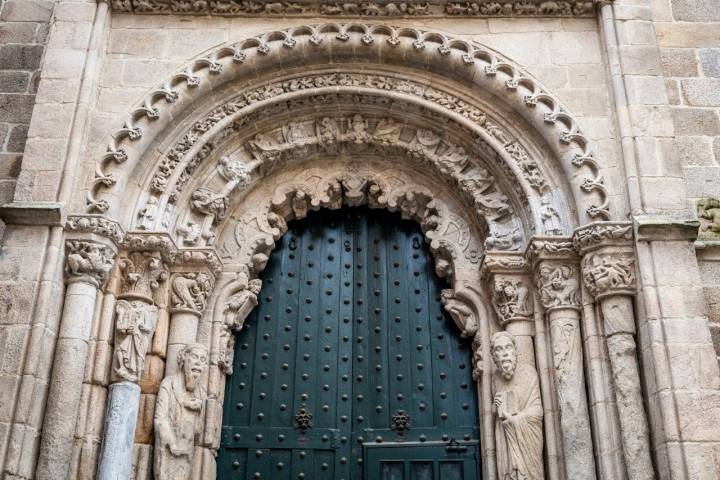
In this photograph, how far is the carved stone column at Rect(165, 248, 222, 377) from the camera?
→ 19.9ft

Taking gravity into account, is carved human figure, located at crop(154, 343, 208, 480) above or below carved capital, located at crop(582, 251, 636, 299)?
below

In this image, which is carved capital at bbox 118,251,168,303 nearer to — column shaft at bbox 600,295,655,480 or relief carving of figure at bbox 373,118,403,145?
relief carving of figure at bbox 373,118,403,145

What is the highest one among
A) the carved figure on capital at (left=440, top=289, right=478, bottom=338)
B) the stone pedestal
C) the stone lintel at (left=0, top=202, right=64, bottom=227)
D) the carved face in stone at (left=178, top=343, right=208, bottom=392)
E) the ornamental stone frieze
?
the ornamental stone frieze

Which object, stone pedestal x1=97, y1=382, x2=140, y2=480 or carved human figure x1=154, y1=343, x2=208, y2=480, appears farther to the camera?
carved human figure x1=154, y1=343, x2=208, y2=480

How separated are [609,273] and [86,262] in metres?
3.74

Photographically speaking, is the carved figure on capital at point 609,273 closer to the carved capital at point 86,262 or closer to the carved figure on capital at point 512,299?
the carved figure on capital at point 512,299

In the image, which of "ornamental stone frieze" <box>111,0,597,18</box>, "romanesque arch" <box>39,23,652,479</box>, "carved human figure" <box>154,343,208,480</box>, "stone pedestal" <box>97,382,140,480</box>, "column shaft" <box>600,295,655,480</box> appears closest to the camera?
"column shaft" <box>600,295,655,480</box>

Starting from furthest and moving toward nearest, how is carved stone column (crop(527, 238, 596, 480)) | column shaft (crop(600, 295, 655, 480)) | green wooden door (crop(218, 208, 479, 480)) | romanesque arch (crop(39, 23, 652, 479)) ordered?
green wooden door (crop(218, 208, 479, 480)), romanesque arch (crop(39, 23, 652, 479)), carved stone column (crop(527, 238, 596, 480)), column shaft (crop(600, 295, 655, 480))

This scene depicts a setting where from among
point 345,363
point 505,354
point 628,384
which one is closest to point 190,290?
point 345,363

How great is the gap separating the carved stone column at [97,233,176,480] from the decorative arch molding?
19.5 inches

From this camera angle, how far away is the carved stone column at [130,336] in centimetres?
539

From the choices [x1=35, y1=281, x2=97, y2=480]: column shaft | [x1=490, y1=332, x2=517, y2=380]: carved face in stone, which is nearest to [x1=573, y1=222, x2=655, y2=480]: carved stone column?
[x1=490, y1=332, x2=517, y2=380]: carved face in stone

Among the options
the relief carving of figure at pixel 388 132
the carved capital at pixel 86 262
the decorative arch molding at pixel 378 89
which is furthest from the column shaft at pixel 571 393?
the carved capital at pixel 86 262

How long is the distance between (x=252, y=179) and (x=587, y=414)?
11.1 feet
